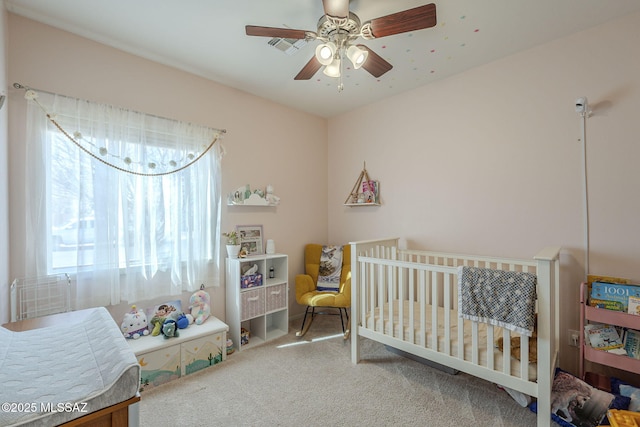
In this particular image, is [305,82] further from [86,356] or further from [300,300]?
[86,356]

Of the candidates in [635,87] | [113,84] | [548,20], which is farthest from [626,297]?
[113,84]

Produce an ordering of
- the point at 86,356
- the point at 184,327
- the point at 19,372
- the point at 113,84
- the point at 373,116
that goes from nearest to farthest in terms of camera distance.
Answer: the point at 19,372 < the point at 86,356 < the point at 113,84 < the point at 184,327 < the point at 373,116

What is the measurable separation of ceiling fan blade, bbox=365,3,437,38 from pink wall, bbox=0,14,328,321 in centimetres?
184

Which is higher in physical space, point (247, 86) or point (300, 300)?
point (247, 86)

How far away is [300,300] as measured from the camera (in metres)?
3.03

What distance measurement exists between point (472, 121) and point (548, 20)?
0.84 meters

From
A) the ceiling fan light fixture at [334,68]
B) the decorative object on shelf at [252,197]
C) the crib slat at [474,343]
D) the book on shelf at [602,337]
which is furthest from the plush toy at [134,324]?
the book on shelf at [602,337]

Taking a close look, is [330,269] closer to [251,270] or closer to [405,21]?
[251,270]

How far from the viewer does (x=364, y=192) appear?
3420 mm

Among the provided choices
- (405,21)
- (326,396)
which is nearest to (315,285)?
(326,396)

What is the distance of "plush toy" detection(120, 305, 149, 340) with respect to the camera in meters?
2.21

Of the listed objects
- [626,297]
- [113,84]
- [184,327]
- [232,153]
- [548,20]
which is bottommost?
[184,327]

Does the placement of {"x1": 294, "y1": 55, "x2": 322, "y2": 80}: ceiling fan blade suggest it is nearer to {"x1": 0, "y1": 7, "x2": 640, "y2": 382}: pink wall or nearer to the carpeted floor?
{"x1": 0, "y1": 7, "x2": 640, "y2": 382}: pink wall

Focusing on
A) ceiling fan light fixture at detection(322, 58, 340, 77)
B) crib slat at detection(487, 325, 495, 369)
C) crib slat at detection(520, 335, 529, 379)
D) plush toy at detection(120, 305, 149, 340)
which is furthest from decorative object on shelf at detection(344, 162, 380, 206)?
plush toy at detection(120, 305, 149, 340)
